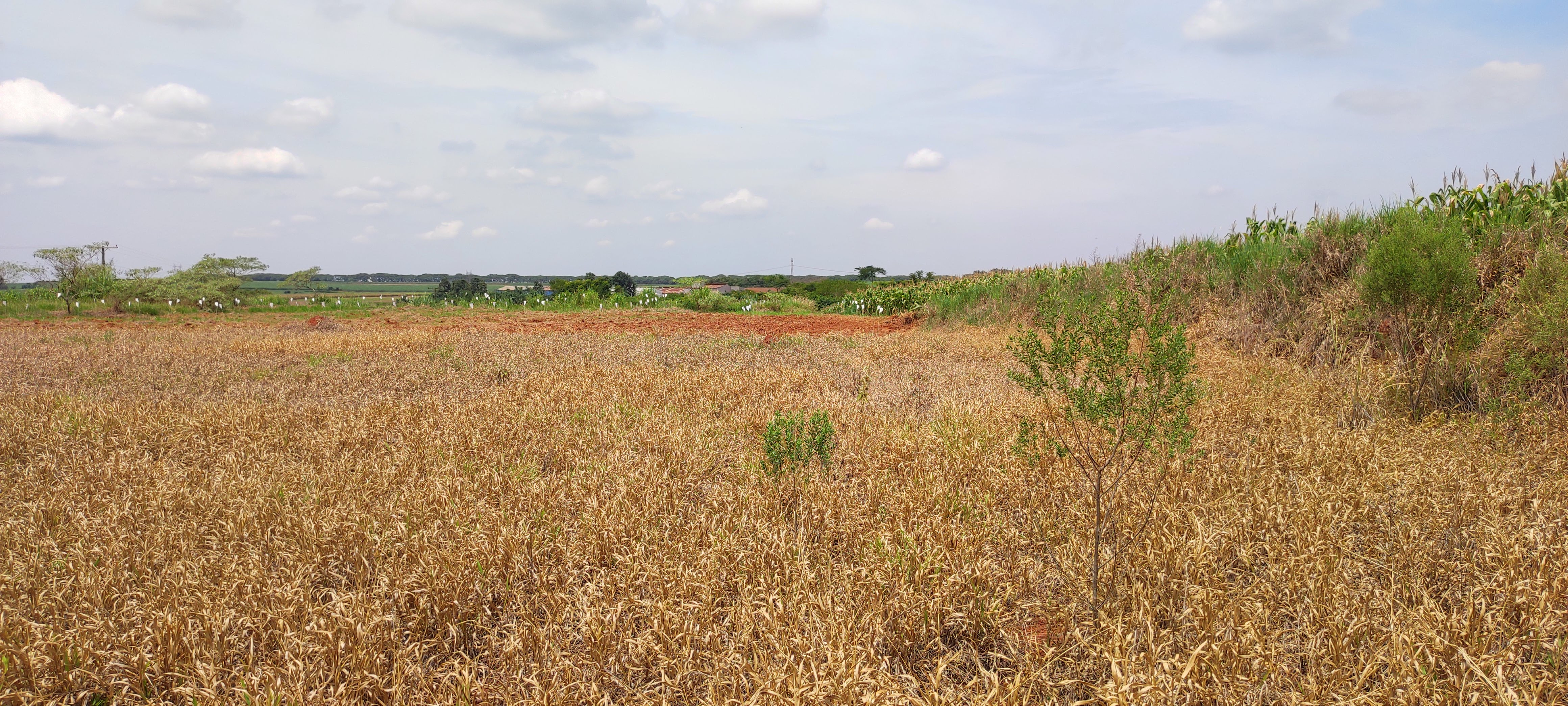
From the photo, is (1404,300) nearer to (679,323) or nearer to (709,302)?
(679,323)

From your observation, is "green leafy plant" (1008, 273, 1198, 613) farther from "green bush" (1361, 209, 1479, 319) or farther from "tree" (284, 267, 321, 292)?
"tree" (284, 267, 321, 292)

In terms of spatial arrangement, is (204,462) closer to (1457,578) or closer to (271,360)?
(271,360)

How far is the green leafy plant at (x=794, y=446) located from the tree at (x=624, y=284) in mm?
24545

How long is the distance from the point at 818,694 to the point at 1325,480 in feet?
11.8

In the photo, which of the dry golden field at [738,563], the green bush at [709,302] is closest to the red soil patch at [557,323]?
the green bush at [709,302]

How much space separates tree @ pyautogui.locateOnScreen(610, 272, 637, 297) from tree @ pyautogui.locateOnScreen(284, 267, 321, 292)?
12568mm

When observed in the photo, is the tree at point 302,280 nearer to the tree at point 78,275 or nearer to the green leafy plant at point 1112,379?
the tree at point 78,275

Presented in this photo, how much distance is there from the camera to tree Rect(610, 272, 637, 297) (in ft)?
99.5

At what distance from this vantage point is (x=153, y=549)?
3.35 meters

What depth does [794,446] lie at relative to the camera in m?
4.75

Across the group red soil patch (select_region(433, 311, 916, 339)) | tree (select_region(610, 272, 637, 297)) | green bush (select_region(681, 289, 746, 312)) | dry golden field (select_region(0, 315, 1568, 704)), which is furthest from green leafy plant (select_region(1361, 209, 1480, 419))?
tree (select_region(610, 272, 637, 297))

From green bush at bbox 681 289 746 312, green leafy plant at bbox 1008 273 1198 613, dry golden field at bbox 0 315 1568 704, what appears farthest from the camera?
green bush at bbox 681 289 746 312

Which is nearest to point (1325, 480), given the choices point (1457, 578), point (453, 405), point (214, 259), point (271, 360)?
point (1457, 578)

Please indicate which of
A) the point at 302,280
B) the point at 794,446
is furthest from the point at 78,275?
the point at 794,446
